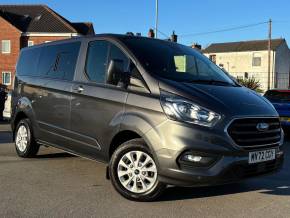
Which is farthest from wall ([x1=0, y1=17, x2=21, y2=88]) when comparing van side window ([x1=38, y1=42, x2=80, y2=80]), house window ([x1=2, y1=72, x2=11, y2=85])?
van side window ([x1=38, y1=42, x2=80, y2=80])

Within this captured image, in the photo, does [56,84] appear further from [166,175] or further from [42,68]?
[166,175]

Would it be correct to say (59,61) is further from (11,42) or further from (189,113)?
(11,42)

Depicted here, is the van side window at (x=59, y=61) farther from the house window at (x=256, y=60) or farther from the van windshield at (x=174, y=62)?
the house window at (x=256, y=60)

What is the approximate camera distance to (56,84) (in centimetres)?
714

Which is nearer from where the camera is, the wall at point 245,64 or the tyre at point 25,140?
the tyre at point 25,140

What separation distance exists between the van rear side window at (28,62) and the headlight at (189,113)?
11.2ft

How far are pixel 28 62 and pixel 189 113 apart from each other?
4.16 meters

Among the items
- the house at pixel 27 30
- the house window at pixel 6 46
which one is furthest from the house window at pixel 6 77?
the house window at pixel 6 46

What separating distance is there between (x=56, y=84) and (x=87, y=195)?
200 cm

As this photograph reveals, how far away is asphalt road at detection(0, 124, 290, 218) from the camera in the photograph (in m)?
5.24

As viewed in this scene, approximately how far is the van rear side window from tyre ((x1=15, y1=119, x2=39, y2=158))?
0.85 meters

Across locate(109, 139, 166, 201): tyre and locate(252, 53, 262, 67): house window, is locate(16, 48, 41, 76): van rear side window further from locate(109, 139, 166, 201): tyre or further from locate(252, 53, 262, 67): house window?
locate(252, 53, 262, 67): house window

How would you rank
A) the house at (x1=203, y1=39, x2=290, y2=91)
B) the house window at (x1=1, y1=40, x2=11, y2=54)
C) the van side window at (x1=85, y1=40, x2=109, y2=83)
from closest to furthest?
the van side window at (x1=85, y1=40, x2=109, y2=83) → the house window at (x1=1, y1=40, x2=11, y2=54) → the house at (x1=203, y1=39, x2=290, y2=91)

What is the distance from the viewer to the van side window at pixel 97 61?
250 inches
